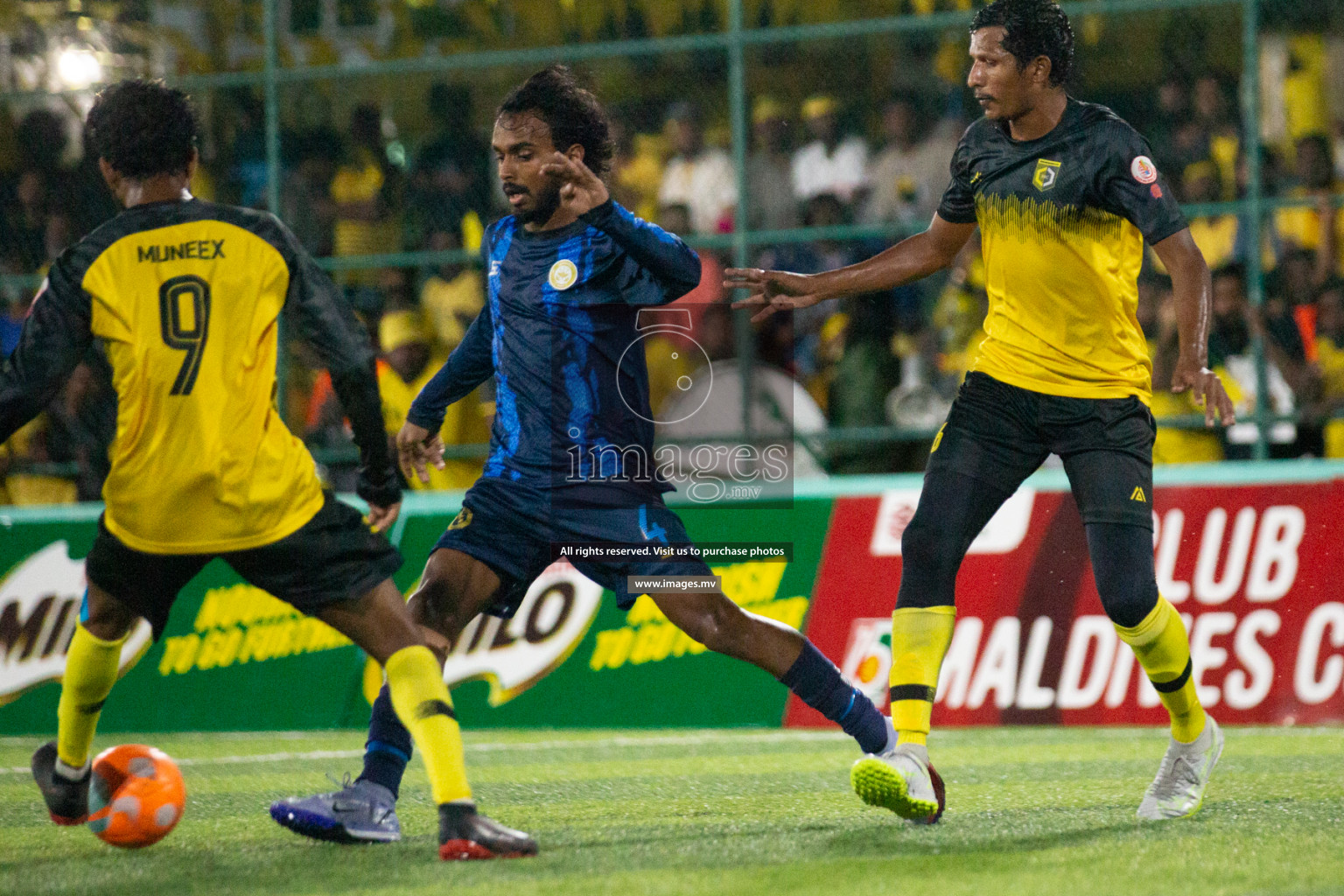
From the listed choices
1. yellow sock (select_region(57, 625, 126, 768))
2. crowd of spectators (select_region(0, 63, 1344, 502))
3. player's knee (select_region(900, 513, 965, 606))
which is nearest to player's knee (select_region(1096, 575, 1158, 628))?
player's knee (select_region(900, 513, 965, 606))

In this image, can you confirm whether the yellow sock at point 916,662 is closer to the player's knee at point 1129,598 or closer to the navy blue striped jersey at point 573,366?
the player's knee at point 1129,598

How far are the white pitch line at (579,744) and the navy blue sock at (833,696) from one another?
240 cm

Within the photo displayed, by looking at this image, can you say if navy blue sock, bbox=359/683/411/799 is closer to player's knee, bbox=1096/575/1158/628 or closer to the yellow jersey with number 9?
the yellow jersey with number 9

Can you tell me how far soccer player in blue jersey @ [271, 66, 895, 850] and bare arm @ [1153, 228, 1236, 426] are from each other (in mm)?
1337

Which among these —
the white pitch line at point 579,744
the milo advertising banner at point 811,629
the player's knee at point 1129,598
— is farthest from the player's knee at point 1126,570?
the milo advertising banner at point 811,629

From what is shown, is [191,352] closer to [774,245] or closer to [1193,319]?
[1193,319]

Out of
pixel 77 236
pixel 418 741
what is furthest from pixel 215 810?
pixel 77 236

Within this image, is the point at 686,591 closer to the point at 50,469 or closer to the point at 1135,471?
the point at 1135,471

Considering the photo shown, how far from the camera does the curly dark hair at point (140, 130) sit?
173 inches

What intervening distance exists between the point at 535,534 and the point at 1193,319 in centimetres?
194

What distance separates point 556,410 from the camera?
4.95 meters

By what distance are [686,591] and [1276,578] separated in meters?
3.99

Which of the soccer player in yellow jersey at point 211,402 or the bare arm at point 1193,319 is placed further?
the bare arm at point 1193,319

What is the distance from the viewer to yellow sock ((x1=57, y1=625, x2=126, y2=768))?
4715 millimetres
